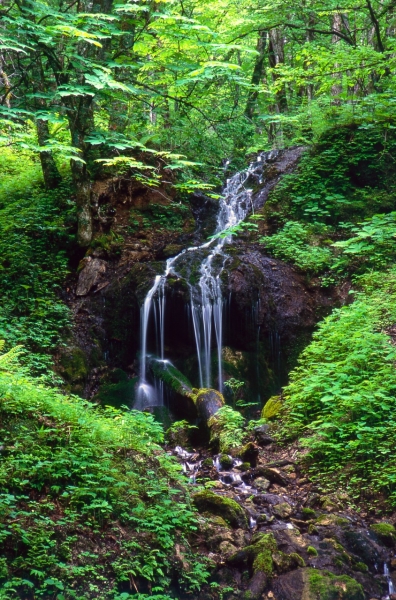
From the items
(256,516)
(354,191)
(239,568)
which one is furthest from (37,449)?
(354,191)

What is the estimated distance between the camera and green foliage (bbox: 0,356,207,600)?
3.43m

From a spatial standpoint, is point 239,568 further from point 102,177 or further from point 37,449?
point 102,177

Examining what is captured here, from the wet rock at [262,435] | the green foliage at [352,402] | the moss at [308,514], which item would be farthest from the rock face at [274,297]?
the moss at [308,514]

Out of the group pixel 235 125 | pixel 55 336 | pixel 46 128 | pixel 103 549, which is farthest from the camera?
pixel 235 125

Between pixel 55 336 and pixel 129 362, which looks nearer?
pixel 55 336

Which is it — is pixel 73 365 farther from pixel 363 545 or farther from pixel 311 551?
pixel 363 545

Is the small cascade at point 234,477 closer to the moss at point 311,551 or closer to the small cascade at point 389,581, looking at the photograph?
the moss at point 311,551

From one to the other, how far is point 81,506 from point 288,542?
6.79 ft

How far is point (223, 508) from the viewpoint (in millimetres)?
5125

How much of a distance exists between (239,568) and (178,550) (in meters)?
0.63

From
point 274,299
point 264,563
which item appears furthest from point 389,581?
point 274,299

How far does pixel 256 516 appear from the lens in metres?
5.33

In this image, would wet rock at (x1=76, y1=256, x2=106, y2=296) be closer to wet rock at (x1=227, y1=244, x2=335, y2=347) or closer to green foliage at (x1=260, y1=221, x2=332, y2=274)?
wet rock at (x1=227, y1=244, x2=335, y2=347)

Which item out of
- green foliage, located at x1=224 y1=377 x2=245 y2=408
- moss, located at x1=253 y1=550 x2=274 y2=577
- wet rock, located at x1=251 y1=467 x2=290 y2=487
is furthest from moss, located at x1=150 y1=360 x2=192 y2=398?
moss, located at x1=253 y1=550 x2=274 y2=577
